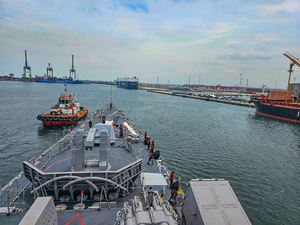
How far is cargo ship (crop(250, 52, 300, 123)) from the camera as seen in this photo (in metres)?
52.4

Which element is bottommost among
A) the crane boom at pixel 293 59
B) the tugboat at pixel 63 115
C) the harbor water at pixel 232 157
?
the harbor water at pixel 232 157

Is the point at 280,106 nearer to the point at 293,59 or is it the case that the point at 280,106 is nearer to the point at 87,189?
the point at 293,59

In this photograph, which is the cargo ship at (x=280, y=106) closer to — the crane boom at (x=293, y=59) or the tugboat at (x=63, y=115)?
the crane boom at (x=293, y=59)

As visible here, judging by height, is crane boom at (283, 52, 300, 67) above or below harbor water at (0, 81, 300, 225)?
above

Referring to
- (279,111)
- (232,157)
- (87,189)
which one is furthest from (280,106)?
(87,189)

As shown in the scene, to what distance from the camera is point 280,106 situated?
55.4 meters

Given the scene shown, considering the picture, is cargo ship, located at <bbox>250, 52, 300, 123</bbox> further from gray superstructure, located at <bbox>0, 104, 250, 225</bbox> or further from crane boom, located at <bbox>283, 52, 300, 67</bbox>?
gray superstructure, located at <bbox>0, 104, 250, 225</bbox>

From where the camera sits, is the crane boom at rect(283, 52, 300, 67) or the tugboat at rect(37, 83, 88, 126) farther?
the crane boom at rect(283, 52, 300, 67)

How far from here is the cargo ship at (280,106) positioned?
52391 millimetres

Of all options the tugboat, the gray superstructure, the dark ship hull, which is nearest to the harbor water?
the tugboat

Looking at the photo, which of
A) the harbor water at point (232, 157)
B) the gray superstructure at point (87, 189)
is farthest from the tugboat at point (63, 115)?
the gray superstructure at point (87, 189)

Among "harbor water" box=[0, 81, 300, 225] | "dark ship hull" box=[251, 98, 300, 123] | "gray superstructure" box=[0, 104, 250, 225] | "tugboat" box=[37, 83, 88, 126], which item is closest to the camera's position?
"gray superstructure" box=[0, 104, 250, 225]

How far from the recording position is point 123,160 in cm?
1291

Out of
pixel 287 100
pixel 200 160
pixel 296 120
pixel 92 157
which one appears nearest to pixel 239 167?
pixel 200 160
